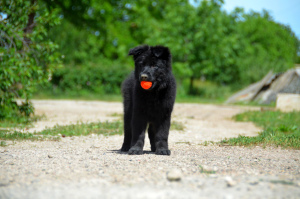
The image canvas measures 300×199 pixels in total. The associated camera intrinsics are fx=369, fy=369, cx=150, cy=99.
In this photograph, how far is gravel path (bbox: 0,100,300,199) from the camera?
12.9ft

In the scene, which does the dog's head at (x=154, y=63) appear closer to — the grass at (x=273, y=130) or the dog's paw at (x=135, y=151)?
the dog's paw at (x=135, y=151)

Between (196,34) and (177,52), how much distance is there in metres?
2.08

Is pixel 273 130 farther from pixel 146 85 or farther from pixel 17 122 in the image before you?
pixel 17 122

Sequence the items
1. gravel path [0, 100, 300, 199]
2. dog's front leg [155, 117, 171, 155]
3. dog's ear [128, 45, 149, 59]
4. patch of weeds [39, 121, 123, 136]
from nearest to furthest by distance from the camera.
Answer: gravel path [0, 100, 300, 199]
dog's ear [128, 45, 149, 59]
dog's front leg [155, 117, 171, 155]
patch of weeds [39, 121, 123, 136]

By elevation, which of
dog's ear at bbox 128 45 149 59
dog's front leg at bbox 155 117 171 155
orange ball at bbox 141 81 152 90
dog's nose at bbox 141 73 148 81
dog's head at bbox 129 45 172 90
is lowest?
dog's front leg at bbox 155 117 171 155

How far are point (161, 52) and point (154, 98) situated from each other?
0.79m

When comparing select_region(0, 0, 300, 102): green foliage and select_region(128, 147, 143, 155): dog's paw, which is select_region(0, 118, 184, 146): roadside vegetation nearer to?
select_region(128, 147, 143, 155): dog's paw

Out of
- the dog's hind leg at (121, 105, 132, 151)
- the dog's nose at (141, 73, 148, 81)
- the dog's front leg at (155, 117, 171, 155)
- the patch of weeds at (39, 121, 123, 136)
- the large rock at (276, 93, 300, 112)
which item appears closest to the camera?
the dog's nose at (141, 73, 148, 81)

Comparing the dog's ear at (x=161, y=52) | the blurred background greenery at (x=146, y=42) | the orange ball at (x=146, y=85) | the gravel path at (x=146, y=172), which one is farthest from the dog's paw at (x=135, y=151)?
the blurred background greenery at (x=146, y=42)

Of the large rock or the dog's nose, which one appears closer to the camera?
the dog's nose

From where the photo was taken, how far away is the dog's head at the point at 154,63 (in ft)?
19.9

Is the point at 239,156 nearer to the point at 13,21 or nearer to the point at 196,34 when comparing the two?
the point at 13,21

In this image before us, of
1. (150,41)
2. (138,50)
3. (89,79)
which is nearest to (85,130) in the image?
(138,50)

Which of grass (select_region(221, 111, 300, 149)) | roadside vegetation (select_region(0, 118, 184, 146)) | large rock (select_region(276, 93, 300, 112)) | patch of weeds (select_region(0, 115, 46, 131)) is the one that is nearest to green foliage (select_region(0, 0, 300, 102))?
patch of weeds (select_region(0, 115, 46, 131))
